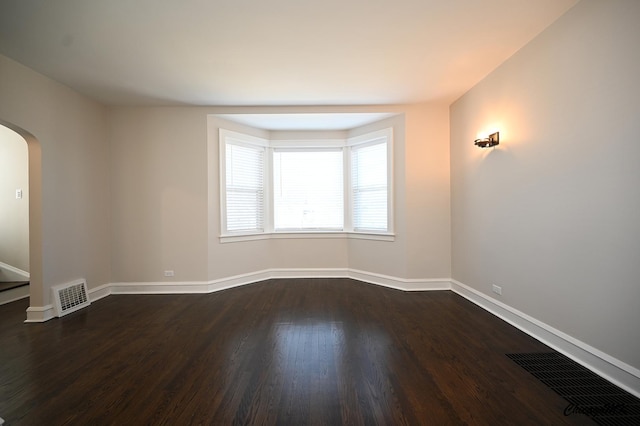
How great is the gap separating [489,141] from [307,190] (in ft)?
9.57

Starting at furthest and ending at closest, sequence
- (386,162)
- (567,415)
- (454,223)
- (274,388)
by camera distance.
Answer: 1. (386,162)
2. (454,223)
3. (274,388)
4. (567,415)

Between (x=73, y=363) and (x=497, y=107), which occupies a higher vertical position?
(x=497, y=107)

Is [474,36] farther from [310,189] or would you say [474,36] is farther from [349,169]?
[310,189]

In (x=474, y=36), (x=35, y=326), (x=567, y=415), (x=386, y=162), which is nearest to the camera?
(x=567, y=415)

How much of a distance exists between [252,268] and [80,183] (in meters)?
2.66

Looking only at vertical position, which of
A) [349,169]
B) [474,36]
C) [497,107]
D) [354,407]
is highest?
[474,36]

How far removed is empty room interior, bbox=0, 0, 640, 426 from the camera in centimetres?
195

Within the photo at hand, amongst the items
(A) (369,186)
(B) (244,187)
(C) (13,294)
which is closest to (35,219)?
(C) (13,294)

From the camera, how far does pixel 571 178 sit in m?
2.32

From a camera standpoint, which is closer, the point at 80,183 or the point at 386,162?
the point at 80,183

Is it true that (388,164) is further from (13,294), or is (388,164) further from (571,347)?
(13,294)

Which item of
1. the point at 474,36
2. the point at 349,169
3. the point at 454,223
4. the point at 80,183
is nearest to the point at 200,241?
the point at 80,183

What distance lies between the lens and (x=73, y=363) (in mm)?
2361

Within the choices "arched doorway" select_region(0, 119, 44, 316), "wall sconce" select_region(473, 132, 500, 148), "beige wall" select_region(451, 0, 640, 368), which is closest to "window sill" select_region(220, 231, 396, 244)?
"beige wall" select_region(451, 0, 640, 368)
